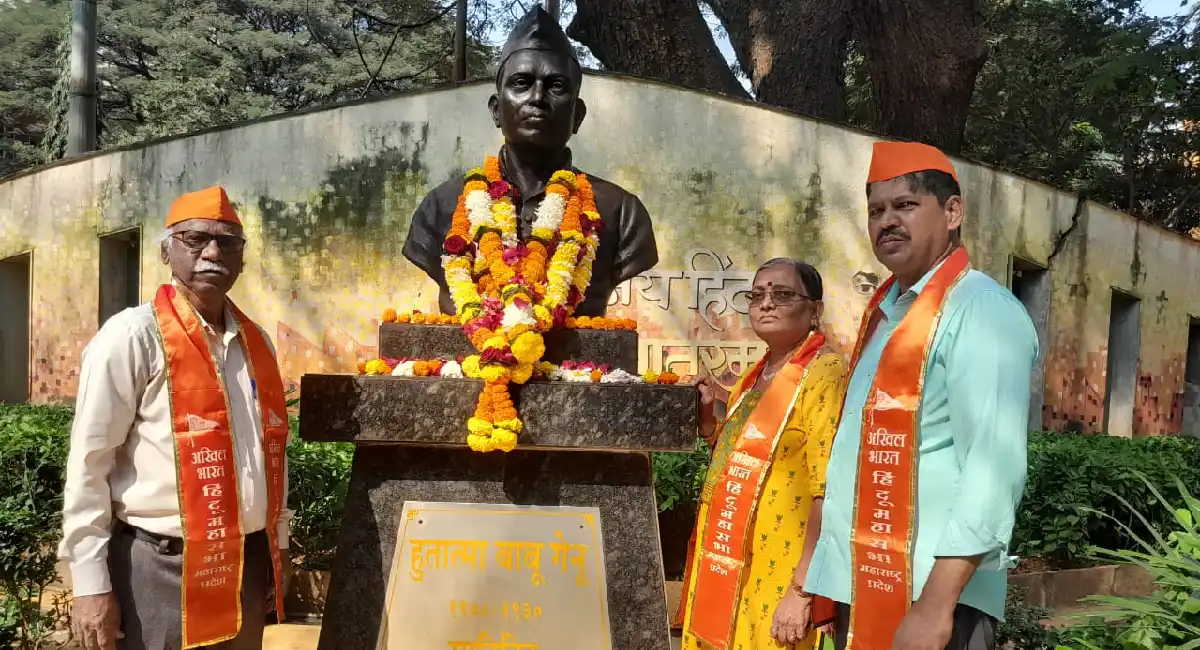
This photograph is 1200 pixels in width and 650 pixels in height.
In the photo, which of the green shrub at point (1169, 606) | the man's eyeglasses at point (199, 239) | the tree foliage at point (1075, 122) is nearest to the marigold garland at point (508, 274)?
the man's eyeglasses at point (199, 239)

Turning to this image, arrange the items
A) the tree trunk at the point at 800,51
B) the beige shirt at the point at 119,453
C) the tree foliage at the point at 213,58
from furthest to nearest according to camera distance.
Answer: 1. the tree foliage at the point at 213,58
2. the tree trunk at the point at 800,51
3. the beige shirt at the point at 119,453

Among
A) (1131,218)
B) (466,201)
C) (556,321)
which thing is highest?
(1131,218)

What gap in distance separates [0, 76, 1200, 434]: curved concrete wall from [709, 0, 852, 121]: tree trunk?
242cm

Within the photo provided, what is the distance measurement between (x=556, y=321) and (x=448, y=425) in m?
0.52

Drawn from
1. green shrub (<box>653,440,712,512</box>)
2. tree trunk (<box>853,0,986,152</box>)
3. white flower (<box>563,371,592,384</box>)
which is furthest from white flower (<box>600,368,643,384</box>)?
tree trunk (<box>853,0,986,152</box>)

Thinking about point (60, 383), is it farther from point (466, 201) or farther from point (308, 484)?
point (466, 201)

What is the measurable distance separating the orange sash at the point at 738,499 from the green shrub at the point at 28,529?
9.23 ft

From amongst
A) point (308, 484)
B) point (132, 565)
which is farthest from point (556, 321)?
point (308, 484)

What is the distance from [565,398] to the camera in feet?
8.73

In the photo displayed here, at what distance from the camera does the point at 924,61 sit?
9266mm

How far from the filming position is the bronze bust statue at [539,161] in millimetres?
3111

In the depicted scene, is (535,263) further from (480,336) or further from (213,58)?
(213,58)

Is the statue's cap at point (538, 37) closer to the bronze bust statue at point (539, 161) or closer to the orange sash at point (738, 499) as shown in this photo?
the bronze bust statue at point (539, 161)

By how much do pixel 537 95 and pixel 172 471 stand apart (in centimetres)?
170
